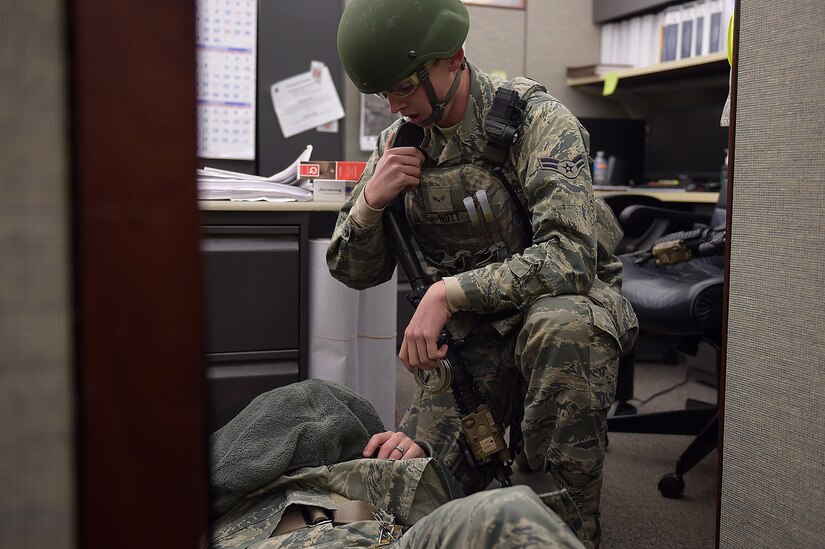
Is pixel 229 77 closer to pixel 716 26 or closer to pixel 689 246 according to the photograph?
pixel 689 246

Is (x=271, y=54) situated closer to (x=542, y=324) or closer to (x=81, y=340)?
(x=542, y=324)

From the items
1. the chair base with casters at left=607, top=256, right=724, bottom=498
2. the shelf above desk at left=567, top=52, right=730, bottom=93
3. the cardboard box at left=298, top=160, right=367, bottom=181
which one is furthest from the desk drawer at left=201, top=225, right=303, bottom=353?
the shelf above desk at left=567, top=52, right=730, bottom=93

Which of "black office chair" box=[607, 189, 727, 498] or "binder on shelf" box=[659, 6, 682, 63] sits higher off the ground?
"binder on shelf" box=[659, 6, 682, 63]

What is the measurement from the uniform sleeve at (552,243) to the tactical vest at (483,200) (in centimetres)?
10

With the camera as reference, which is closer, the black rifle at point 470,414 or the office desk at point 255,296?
the black rifle at point 470,414

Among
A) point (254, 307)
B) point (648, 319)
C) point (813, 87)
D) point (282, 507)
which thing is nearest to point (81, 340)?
point (282, 507)

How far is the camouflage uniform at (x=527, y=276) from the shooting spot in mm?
1140

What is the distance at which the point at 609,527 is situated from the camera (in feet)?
4.76

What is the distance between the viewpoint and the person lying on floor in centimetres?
86

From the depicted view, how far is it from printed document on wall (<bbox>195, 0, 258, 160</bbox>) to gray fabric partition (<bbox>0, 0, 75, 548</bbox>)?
184 centimetres

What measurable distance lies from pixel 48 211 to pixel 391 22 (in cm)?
93

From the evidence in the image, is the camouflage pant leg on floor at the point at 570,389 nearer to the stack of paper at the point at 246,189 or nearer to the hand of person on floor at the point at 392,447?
the hand of person on floor at the point at 392,447

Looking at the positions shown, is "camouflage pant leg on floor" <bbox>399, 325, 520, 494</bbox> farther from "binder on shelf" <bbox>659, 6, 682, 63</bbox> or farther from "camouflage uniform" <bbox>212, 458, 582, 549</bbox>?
"binder on shelf" <bbox>659, 6, 682, 63</bbox>

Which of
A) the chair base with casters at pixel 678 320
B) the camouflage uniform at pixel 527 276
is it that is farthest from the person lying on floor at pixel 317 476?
the chair base with casters at pixel 678 320
